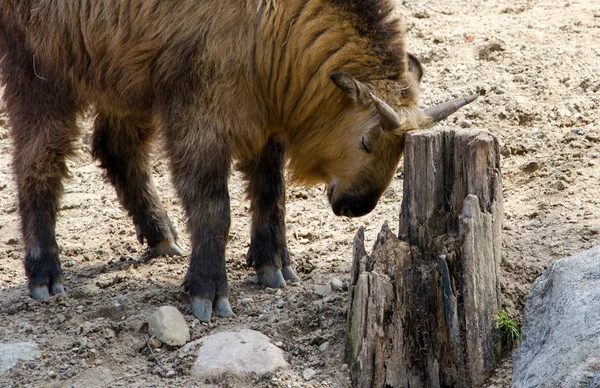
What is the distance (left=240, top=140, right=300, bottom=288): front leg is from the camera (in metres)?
5.59

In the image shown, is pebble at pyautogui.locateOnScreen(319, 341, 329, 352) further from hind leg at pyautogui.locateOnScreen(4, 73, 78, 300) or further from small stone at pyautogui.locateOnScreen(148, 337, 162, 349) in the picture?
hind leg at pyautogui.locateOnScreen(4, 73, 78, 300)

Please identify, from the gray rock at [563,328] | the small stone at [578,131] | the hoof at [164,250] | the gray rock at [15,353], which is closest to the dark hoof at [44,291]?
the gray rock at [15,353]

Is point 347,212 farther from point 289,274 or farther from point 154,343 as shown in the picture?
point 154,343

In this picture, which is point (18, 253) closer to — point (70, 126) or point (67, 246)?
point (67, 246)

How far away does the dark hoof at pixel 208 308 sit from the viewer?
4938mm

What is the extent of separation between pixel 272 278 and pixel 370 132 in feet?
3.85

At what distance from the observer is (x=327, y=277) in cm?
538

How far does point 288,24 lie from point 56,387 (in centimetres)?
230

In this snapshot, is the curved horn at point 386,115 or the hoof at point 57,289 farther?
the hoof at point 57,289

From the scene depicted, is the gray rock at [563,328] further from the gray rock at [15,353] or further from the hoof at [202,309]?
the gray rock at [15,353]

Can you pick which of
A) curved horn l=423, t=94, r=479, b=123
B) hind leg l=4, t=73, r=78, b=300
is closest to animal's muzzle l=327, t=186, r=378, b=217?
curved horn l=423, t=94, r=479, b=123

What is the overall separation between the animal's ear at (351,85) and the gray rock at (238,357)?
141cm

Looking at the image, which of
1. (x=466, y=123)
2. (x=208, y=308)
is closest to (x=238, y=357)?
(x=208, y=308)

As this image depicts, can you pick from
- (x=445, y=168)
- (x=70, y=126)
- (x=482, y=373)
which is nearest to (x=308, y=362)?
(x=482, y=373)
